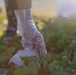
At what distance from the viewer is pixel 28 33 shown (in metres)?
1.61

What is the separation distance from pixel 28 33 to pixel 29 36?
0.7 inches

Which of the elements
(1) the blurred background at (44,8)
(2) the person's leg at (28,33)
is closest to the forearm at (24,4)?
(2) the person's leg at (28,33)

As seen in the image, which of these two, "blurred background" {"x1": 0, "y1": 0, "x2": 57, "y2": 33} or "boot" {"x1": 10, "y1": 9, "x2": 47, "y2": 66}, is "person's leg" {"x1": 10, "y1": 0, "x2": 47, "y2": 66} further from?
"blurred background" {"x1": 0, "y1": 0, "x2": 57, "y2": 33}

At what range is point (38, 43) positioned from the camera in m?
1.61

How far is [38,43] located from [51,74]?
346mm

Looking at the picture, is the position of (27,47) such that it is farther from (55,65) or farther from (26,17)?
(55,65)

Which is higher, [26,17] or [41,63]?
[26,17]

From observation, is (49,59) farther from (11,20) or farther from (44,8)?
(44,8)

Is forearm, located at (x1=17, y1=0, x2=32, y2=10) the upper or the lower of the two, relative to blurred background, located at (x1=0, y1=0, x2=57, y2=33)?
upper

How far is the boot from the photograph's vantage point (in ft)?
5.19

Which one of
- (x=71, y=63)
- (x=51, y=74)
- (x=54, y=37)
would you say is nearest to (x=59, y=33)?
(x=54, y=37)

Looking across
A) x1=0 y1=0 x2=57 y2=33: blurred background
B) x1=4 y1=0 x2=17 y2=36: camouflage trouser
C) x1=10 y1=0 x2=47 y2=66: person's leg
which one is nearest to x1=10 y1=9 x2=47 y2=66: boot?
x1=10 y1=0 x2=47 y2=66: person's leg

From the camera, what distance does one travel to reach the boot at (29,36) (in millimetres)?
1582

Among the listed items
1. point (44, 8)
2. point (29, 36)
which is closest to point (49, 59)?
point (29, 36)
